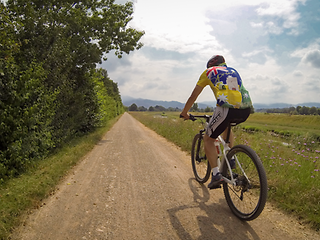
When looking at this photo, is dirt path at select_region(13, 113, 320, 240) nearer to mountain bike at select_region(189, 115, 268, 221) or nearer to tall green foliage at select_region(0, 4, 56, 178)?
mountain bike at select_region(189, 115, 268, 221)

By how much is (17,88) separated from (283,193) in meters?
6.38

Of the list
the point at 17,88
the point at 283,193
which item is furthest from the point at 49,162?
the point at 283,193

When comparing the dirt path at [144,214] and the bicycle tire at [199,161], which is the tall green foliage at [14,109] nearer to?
the dirt path at [144,214]

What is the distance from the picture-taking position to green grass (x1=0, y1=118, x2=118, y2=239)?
119 inches

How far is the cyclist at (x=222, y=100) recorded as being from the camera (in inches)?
119

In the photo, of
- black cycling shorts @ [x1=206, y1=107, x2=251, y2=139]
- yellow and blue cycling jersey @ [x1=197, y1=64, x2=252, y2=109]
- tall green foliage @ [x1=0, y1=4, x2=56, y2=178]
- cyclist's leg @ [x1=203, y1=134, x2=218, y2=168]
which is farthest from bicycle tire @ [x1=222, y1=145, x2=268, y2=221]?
tall green foliage @ [x1=0, y1=4, x2=56, y2=178]

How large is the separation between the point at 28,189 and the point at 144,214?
249 centimetres

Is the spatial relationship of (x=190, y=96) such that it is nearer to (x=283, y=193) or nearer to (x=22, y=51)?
(x=283, y=193)

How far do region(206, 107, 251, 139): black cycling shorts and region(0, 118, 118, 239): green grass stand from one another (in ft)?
10.9

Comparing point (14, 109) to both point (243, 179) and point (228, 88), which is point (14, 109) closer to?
point (228, 88)

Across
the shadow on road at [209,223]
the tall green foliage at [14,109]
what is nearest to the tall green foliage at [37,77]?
the tall green foliage at [14,109]

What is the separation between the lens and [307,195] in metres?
3.38

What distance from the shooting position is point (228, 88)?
306cm

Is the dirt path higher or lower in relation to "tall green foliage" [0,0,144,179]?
lower
